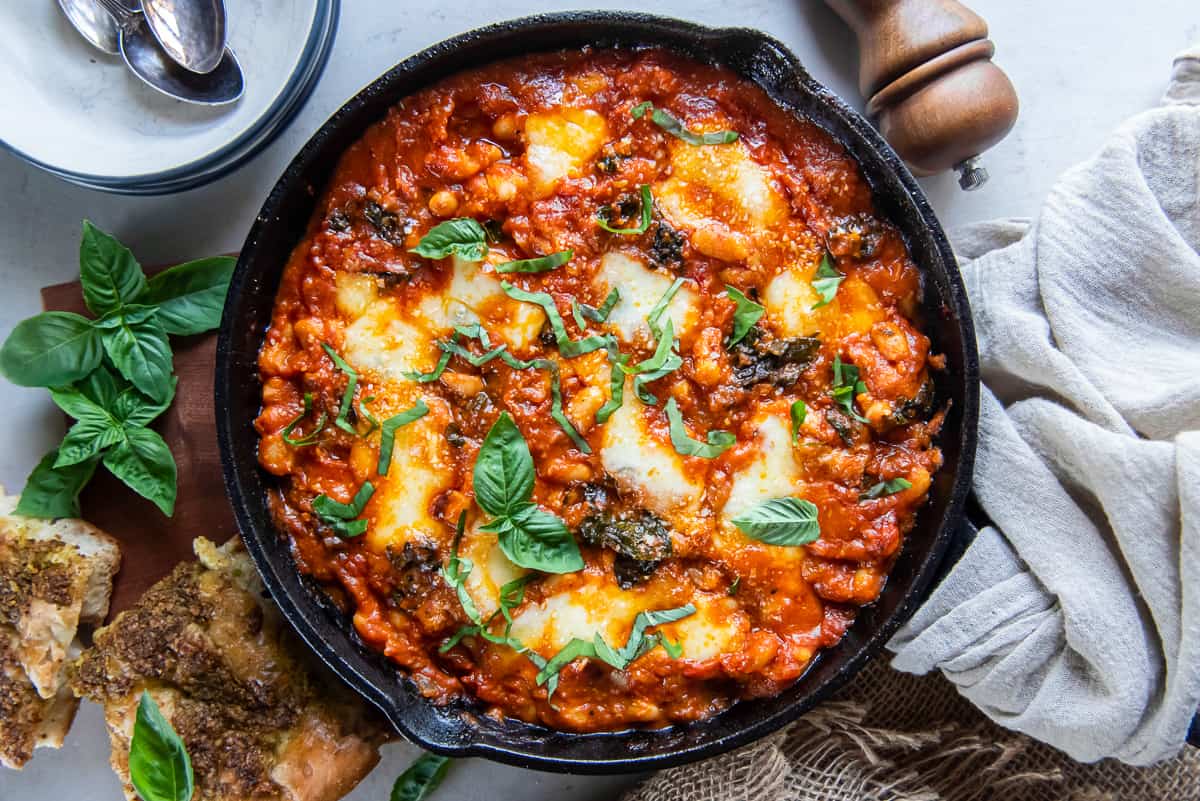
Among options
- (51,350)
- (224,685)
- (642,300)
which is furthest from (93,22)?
(224,685)

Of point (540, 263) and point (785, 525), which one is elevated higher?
Answer: point (540, 263)

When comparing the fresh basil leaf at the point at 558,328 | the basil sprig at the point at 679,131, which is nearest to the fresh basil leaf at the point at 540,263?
the fresh basil leaf at the point at 558,328

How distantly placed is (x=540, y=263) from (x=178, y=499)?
136 cm

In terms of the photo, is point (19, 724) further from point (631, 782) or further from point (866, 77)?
point (866, 77)

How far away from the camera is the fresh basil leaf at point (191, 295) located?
10.0ft

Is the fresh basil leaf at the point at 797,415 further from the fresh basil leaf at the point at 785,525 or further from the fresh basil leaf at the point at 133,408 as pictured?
the fresh basil leaf at the point at 133,408

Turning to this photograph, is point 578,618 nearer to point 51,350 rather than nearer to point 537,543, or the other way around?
point 537,543

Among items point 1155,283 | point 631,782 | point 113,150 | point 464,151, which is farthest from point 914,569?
point 113,150

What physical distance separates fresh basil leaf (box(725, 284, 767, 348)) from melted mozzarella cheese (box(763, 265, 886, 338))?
0.05 m

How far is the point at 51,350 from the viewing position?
295cm

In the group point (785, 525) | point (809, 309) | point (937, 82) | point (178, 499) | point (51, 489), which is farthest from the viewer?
point (178, 499)

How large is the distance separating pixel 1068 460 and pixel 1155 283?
517mm

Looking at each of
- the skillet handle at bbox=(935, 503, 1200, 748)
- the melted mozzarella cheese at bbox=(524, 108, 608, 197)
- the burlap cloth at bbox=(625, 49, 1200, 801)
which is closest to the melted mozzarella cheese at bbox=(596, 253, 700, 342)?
the melted mozzarella cheese at bbox=(524, 108, 608, 197)

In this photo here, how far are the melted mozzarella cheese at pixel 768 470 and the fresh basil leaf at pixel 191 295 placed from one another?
1540 mm
